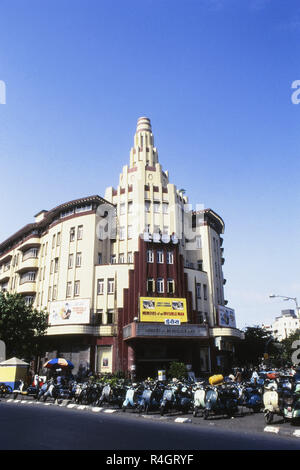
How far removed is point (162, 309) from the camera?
36.6 m

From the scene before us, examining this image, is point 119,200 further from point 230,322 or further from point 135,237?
point 230,322

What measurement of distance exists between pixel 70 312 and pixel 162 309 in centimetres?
980

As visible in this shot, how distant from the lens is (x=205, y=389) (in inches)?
543

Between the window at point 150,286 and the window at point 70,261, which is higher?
the window at point 70,261

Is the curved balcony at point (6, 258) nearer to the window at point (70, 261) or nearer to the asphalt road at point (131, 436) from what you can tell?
the window at point (70, 261)

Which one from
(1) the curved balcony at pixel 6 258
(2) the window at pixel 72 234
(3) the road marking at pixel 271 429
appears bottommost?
(3) the road marking at pixel 271 429

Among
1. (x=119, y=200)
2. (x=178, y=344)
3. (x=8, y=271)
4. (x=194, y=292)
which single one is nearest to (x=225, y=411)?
(x=178, y=344)

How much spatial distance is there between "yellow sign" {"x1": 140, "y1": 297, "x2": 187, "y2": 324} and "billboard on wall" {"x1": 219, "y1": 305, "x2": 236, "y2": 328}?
8.24 m

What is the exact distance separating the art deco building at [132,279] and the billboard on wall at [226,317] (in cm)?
13

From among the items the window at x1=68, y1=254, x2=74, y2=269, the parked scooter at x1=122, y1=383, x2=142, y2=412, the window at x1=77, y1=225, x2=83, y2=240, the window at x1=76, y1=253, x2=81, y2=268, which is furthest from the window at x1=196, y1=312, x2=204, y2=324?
the parked scooter at x1=122, y1=383, x2=142, y2=412

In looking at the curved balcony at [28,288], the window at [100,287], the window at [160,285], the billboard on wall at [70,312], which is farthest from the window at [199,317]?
the curved balcony at [28,288]

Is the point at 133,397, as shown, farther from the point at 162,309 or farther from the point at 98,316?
the point at 98,316

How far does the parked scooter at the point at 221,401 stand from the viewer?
1327 cm
